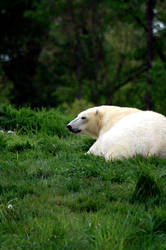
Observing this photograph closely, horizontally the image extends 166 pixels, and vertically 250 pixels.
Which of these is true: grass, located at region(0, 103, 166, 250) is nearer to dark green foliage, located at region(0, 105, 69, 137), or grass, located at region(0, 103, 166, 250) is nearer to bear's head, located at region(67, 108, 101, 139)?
bear's head, located at region(67, 108, 101, 139)

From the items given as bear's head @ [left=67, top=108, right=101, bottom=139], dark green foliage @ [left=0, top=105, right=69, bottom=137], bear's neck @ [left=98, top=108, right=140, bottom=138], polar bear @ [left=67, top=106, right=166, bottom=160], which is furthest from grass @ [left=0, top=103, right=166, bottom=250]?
dark green foliage @ [left=0, top=105, right=69, bottom=137]

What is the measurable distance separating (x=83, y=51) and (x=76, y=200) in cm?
2335

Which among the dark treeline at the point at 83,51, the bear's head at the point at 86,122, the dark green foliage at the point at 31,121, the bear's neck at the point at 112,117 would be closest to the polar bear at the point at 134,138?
the bear's neck at the point at 112,117

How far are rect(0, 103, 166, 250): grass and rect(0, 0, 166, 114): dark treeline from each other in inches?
404

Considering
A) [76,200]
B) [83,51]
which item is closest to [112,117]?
[76,200]

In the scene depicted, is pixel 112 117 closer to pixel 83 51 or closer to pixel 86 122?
pixel 86 122

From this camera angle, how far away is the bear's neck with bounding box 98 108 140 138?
6.35 meters

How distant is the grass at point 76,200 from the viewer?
3092mm

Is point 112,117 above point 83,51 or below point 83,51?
below

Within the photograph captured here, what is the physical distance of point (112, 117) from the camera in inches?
255

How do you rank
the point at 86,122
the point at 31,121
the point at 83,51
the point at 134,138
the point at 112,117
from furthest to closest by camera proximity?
the point at 83,51 < the point at 31,121 < the point at 86,122 < the point at 112,117 < the point at 134,138

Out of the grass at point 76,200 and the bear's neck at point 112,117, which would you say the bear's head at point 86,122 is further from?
the grass at point 76,200

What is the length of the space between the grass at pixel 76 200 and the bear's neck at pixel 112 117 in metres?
0.67

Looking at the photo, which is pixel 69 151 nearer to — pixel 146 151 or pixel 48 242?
pixel 146 151
